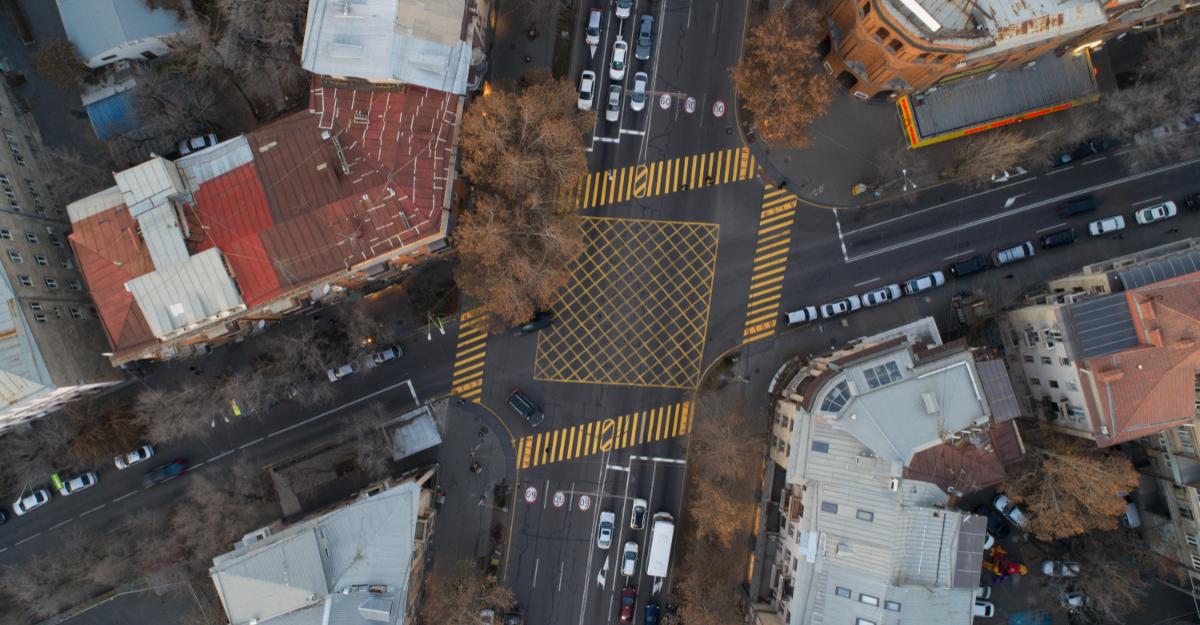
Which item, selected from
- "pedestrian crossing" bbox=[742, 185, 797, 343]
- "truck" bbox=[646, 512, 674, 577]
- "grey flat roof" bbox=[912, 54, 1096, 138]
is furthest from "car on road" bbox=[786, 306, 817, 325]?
"truck" bbox=[646, 512, 674, 577]

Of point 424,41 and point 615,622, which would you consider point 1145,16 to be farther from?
point 615,622

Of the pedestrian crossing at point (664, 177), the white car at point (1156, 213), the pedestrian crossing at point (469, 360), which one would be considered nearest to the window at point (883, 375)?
the pedestrian crossing at point (664, 177)

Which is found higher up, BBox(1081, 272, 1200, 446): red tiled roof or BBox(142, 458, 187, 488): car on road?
BBox(1081, 272, 1200, 446): red tiled roof

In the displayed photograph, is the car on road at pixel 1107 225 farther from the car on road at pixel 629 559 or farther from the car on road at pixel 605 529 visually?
the car on road at pixel 605 529

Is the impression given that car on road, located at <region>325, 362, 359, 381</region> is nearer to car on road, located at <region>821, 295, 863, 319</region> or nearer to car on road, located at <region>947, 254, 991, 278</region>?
car on road, located at <region>821, 295, 863, 319</region>

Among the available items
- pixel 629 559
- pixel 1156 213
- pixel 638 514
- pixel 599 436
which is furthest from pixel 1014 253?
pixel 629 559

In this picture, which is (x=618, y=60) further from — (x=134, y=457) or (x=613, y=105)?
(x=134, y=457)

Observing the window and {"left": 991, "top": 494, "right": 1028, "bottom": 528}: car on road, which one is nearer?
the window
